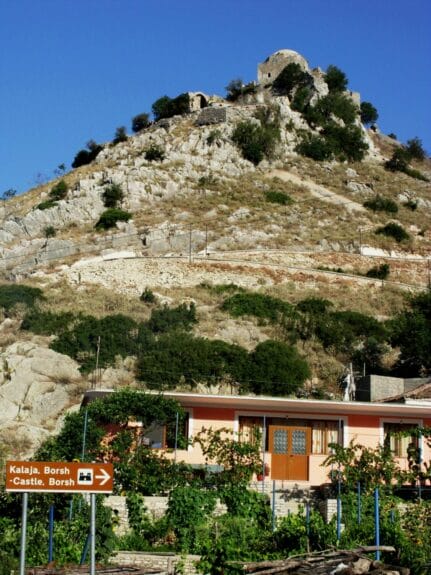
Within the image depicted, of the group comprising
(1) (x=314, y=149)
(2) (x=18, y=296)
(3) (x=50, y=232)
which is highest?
(1) (x=314, y=149)

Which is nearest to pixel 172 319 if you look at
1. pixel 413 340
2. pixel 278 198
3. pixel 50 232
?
pixel 413 340

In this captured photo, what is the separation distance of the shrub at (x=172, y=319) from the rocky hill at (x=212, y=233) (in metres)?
0.59

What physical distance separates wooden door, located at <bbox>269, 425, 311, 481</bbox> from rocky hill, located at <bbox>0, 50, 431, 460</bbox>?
28.9ft

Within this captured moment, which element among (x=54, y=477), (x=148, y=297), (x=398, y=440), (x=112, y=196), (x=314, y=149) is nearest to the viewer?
(x=54, y=477)

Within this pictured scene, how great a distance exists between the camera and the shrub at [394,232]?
65062mm

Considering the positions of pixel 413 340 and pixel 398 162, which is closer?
pixel 413 340

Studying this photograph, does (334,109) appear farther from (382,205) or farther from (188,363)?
(188,363)

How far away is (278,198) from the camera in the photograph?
6906 cm

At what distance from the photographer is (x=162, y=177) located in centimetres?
7031

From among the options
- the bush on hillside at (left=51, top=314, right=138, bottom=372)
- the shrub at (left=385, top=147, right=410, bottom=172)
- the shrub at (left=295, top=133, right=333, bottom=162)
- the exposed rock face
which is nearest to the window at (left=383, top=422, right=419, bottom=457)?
the exposed rock face

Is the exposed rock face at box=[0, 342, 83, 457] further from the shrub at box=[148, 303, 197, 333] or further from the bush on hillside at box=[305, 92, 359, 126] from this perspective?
the bush on hillside at box=[305, 92, 359, 126]

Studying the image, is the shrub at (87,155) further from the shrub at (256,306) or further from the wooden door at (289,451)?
the wooden door at (289,451)

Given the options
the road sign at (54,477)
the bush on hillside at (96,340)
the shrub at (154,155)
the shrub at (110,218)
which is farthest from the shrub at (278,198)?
the road sign at (54,477)

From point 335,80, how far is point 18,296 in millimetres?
58007
